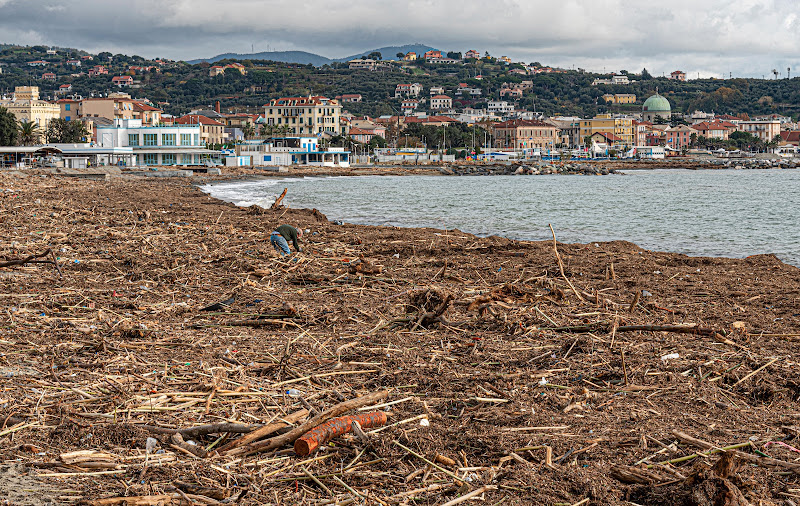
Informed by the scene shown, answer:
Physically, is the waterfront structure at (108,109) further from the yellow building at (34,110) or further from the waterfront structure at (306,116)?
the waterfront structure at (306,116)

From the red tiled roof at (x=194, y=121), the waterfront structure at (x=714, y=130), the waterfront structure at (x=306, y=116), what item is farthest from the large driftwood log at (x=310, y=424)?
the waterfront structure at (x=714, y=130)

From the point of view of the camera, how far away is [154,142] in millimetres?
82062

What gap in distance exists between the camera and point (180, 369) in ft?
21.8

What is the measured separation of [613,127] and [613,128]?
0.23 m

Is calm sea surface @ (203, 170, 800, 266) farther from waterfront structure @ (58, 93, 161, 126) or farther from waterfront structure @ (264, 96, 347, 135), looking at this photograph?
waterfront structure @ (264, 96, 347, 135)

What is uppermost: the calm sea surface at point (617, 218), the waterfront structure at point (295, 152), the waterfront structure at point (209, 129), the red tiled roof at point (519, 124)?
the red tiled roof at point (519, 124)

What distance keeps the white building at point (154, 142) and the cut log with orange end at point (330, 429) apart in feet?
263

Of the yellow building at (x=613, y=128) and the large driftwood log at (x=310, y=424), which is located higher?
the yellow building at (x=613, y=128)

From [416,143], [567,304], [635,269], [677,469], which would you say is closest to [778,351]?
[567,304]

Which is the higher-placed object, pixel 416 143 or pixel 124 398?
pixel 416 143

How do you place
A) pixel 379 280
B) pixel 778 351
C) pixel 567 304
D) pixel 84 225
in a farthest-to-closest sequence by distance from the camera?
pixel 84 225, pixel 379 280, pixel 567 304, pixel 778 351

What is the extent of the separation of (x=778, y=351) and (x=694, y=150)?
586 feet

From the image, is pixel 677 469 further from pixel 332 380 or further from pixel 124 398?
pixel 124 398

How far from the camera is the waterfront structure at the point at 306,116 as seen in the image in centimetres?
13975
